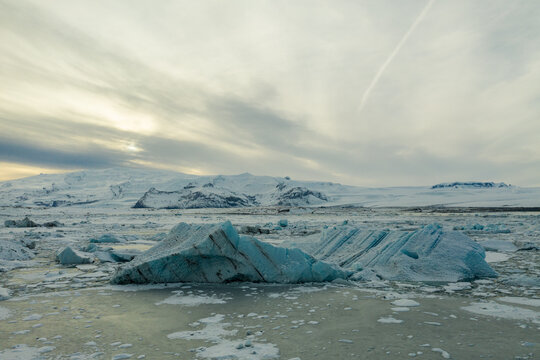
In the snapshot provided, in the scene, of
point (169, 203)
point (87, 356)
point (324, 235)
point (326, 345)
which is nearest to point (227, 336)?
point (326, 345)

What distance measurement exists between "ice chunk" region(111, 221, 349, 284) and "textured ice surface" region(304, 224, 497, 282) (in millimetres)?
1160

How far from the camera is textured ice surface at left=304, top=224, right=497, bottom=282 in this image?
5.88 m

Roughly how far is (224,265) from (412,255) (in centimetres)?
356

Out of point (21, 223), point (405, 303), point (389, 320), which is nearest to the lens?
point (389, 320)

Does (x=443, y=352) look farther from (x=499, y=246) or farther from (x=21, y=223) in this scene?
(x=21, y=223)

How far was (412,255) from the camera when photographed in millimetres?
6430

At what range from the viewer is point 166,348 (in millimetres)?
2889

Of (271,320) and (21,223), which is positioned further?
(21,223)

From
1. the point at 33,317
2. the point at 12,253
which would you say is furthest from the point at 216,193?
the point at 33,317

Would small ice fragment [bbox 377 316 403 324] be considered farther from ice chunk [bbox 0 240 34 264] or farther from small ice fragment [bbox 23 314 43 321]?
ice chunk [bbox 0 240 34 264]

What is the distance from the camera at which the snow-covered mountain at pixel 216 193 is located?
224ft

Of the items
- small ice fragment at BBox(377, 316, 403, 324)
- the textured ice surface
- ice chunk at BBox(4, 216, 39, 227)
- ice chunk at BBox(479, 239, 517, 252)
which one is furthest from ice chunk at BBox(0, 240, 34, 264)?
ice chunk at BBox(4, 216, 39, 227)

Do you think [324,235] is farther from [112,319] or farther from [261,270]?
[112,319]

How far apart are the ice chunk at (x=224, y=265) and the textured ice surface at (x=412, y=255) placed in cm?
116
